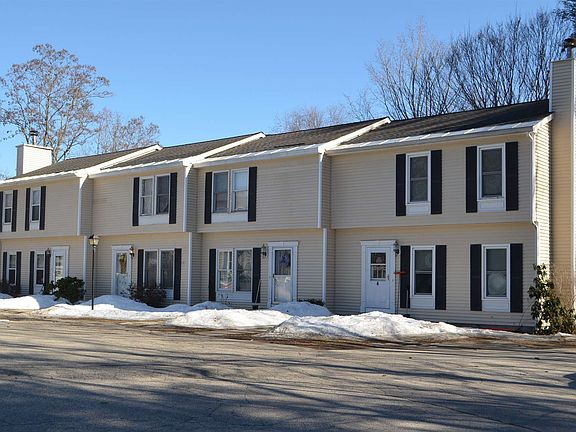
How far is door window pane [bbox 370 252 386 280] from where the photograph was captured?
76.4ft

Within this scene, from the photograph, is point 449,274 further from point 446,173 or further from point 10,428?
point 10,428

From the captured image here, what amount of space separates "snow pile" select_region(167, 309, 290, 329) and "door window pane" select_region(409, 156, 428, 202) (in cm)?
547

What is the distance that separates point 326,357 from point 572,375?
4196 mm

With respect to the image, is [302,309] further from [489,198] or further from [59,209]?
[59,209]

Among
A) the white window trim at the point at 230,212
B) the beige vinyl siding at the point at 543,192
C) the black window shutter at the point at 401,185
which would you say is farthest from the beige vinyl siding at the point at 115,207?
the beige vinyl siding at the point at 543,192

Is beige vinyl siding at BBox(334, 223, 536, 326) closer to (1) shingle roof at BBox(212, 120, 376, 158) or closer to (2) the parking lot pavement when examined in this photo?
(1) shingle roof at BBox(212, 120, 376, 158)

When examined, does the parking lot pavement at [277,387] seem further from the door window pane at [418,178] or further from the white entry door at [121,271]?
the white entry door at [121,271]

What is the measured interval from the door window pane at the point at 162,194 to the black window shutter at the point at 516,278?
1328cm

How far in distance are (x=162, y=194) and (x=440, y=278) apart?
38.5 ft

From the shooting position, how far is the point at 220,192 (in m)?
27.0

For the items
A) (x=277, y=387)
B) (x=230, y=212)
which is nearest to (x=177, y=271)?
(x=230, y=212)

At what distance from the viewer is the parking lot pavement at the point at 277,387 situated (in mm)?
7871

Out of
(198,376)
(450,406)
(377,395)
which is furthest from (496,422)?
(198,376)

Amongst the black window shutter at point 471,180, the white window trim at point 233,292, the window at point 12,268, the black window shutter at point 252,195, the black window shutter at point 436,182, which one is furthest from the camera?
the window at point 12,268
